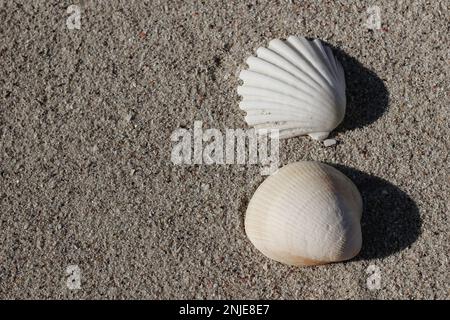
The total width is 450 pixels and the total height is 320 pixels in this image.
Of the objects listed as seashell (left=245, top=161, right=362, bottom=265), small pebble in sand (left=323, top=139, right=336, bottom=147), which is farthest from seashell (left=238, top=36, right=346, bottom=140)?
seashell (left=245, top=161, right=362, bottom=265)

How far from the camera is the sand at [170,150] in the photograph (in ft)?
6.31

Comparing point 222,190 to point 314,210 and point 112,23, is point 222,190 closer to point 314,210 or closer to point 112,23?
point 314,210

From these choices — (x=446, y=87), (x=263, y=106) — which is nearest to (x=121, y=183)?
(x=263, y=106)

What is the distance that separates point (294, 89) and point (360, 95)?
0.75ft

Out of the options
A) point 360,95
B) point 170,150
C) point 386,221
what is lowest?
point 386,221

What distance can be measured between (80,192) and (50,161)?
0.13 m

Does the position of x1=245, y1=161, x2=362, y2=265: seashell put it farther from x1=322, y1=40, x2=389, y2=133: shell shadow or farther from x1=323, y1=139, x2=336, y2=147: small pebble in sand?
x1=322, y1=40, x2=389, y2=133: shell shadow

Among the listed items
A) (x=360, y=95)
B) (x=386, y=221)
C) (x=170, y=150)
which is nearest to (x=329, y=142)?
(x=360, y=95)

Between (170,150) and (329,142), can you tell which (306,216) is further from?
(170,150)

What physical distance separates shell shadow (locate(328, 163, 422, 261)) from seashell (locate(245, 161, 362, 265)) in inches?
2.7

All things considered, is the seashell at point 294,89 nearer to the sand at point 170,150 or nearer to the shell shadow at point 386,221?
the sand at point 170,150

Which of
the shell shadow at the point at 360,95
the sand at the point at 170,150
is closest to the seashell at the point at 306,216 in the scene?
the sand at the point at 170,150

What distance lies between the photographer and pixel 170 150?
6.40 feet

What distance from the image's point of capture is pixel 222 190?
6.39 feet
